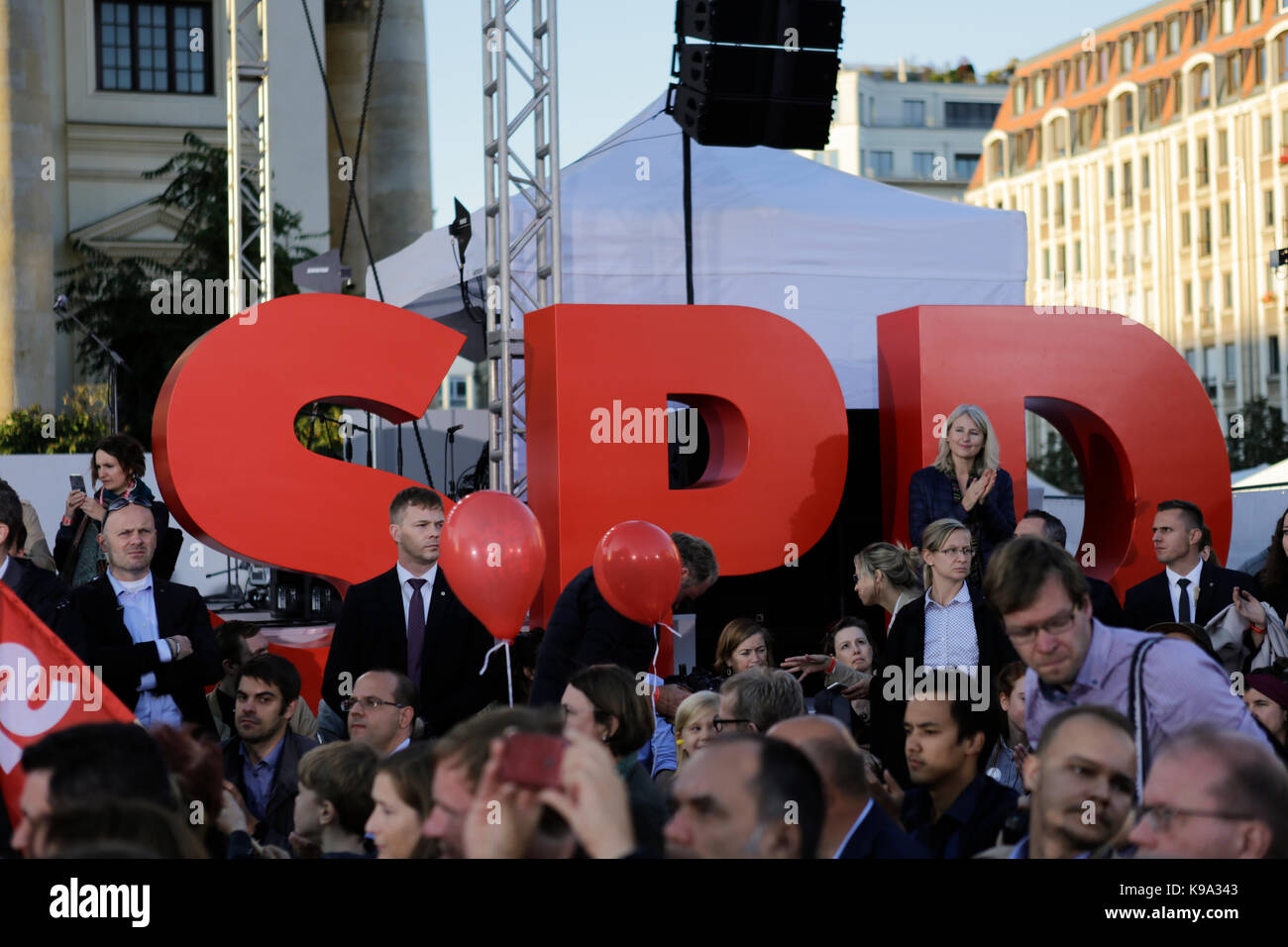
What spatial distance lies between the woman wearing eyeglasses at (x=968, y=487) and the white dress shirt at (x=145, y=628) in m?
3.66

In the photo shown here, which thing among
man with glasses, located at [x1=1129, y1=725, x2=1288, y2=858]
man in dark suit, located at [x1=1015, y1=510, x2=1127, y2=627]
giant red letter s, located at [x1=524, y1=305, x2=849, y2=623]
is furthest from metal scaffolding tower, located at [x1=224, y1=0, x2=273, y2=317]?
man with glasses, located at [x1=1129, y1=725, x2=1288, y2=858]

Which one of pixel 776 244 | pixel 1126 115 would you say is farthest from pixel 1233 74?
pixel 776 244

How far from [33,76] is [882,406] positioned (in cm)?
1803

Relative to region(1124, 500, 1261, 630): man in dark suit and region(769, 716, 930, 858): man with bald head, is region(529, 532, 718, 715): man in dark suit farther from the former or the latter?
region(1124, 500, 1261, 630): man in dark suit

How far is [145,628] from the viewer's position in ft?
20.9

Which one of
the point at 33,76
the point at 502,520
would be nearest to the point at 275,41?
the point at 33,76

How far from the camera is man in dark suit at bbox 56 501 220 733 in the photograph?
6195 mm

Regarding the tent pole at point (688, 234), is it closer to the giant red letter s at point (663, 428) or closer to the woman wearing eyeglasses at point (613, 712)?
the giant red letter s at point (663, 428)

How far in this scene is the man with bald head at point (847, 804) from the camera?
3506mm

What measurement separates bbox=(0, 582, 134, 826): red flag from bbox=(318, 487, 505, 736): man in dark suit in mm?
1786

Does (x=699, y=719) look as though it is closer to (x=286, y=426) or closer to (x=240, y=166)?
(x=286, y=426)

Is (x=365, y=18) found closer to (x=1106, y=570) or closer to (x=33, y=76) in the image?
(x=33, y=76)

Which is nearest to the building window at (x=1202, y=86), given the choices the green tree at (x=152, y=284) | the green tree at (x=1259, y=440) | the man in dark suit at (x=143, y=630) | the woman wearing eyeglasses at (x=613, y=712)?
the green tree at (x=1259, y=440)

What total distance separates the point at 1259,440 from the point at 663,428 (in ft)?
147
